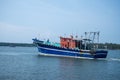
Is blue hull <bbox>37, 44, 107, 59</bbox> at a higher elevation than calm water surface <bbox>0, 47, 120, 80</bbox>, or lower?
higher

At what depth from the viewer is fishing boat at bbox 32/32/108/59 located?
60.4 meters

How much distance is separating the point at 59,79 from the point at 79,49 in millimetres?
31283

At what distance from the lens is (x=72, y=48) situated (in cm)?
6141

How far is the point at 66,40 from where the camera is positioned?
6356cm

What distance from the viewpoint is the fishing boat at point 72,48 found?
6044 centimetres

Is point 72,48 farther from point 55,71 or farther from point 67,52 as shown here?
point 55,71

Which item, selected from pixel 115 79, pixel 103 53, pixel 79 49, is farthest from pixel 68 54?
pixel 115 79

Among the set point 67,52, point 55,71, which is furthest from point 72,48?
point 55,71

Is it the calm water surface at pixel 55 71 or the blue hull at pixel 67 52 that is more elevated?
the blue hull at pixel 67 52

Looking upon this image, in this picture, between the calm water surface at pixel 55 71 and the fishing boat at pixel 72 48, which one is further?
the fishing boat at pixel 72 48

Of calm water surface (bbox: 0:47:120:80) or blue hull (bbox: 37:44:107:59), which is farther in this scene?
blue hull (bbox: 37:44:107:59)

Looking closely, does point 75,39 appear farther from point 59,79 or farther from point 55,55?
point 59,79

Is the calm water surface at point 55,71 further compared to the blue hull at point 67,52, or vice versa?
the blue hull at point 67,52

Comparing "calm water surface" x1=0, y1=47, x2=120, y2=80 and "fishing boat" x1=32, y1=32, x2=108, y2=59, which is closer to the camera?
"calm water surface" x1=0, y1=47, x2=120, y2=80
